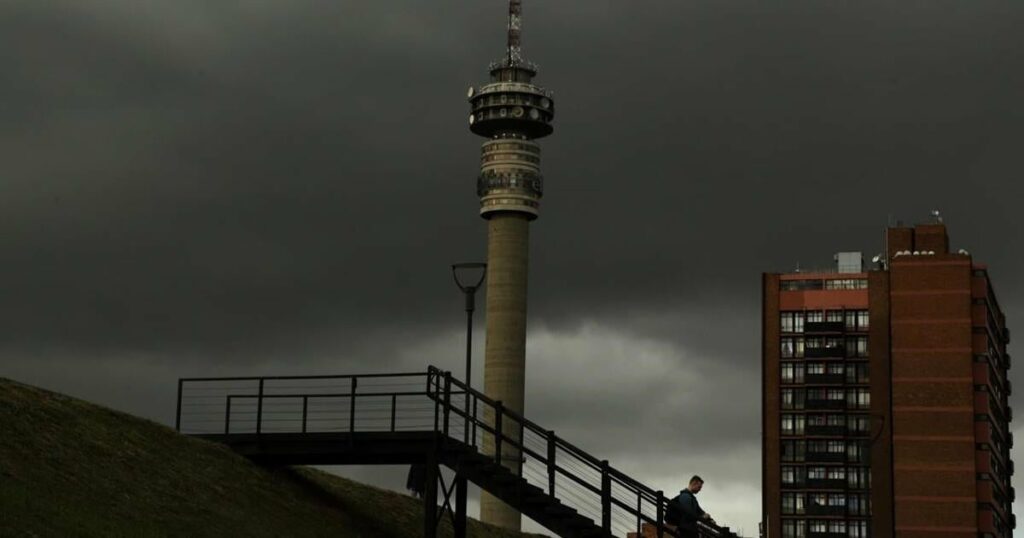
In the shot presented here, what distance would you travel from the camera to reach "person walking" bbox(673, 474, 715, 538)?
97.9 feet

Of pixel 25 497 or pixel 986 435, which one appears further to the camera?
pixel 986 435

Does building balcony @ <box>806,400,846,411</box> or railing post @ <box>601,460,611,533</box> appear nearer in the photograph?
railing post @ <box>601,460,611,533</box>

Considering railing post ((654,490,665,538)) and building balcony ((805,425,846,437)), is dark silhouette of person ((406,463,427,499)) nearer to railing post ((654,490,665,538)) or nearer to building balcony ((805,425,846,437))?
railing post ((654,490,665,538))

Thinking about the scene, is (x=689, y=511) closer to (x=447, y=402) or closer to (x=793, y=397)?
(x=447, y=402)

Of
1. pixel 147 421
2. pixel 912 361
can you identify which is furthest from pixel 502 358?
pixel 147 421

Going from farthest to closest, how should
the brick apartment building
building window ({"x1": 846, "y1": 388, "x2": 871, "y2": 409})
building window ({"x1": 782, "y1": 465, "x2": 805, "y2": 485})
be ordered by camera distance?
1. building window ({"x1": 846, "y1": 388, "x2": 871, "y2": 409})
2. building window ({"x1": 782, "y1": 465, "x2": 805, "y2": 485})
3. the brick apartment building

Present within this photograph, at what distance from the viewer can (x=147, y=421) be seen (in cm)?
3681

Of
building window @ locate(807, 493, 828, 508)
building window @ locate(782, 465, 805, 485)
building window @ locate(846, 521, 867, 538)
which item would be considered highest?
building window @ locate(782, 465, 805, 485)

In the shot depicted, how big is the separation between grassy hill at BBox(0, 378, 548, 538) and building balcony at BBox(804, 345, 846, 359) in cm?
13060

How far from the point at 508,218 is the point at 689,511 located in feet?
535

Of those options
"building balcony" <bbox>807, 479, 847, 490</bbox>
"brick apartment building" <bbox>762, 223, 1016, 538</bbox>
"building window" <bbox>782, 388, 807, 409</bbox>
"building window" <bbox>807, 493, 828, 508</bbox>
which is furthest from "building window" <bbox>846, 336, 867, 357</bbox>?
"building window" <bbox>807, 493, 828, 508</bbox>

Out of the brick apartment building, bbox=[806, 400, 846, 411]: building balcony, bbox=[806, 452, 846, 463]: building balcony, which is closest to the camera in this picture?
the brick apartment building

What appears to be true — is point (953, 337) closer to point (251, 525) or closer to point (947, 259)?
point (947, 259)

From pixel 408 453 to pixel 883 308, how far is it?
13448 cm
